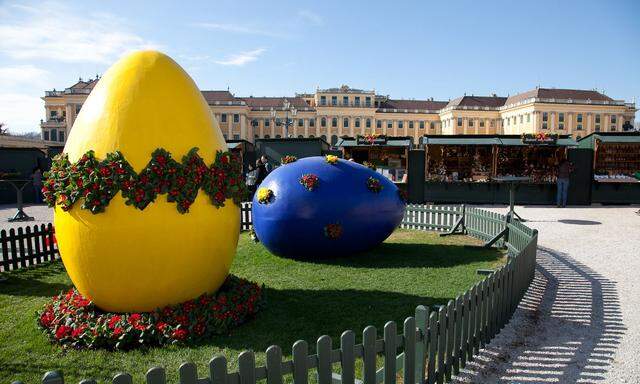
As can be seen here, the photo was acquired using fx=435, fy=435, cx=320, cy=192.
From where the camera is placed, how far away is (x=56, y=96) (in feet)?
335

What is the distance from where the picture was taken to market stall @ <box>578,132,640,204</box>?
22.0 metres

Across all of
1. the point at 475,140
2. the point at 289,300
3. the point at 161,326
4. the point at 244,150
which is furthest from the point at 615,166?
the point at 161,326

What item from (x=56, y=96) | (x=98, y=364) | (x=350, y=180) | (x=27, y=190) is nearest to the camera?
(x=98, y=364)

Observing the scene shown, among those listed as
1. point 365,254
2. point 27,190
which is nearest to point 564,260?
point 365,254

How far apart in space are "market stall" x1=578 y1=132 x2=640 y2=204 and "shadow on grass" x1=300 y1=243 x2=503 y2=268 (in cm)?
1454

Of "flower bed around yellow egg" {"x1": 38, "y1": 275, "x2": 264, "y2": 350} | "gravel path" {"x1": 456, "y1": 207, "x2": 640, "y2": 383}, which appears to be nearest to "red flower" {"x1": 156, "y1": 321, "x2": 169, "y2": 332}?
"flower bed around yellow egg" {"x1": 38, "y1": 275, "x2": 264, "y2": 350}

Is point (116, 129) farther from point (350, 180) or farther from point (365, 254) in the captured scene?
point (365, 254)

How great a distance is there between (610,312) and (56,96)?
119 metres

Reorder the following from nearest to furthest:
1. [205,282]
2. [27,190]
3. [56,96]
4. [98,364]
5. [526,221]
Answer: [98,364] < [205,282] < [526,221] < [27,190] < [56,96]

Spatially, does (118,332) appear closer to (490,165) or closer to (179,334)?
(179,334)

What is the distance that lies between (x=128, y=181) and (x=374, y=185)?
18.9 feet

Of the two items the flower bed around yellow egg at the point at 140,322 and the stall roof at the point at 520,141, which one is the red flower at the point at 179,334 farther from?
the stall roof at the point at 520,141

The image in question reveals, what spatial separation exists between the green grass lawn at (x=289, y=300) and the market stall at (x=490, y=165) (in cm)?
1117

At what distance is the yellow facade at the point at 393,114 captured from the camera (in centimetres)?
9606
